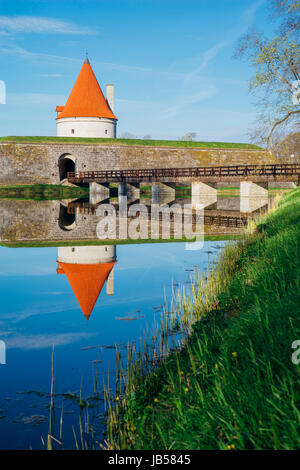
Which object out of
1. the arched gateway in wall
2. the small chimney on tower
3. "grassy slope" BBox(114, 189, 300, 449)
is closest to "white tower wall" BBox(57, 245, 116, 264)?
"grassy slope" BBox(114, 189, 300, 449)

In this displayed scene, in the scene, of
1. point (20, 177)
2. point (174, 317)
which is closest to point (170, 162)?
point (20, 177)

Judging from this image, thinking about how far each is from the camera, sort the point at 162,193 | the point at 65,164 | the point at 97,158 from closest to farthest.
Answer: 1. the point at 162,193
2. the point at 97,158
3. the point at 65,164

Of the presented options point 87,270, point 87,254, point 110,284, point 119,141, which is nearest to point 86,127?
point 119,141

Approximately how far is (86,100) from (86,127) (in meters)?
3.16

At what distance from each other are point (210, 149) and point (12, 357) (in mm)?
36740

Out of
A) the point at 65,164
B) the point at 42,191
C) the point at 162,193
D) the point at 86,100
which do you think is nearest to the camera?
the point at 162,193

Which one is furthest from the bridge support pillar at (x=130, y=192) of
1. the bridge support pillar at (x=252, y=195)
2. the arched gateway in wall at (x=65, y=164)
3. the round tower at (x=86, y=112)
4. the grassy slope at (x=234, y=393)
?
the grassy slope at (x=234, y=393)

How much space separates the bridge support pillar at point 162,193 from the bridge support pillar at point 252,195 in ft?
20.2

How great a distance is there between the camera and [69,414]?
12.0 feet

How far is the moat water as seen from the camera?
3.74 m

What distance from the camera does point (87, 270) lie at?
31.3 feet

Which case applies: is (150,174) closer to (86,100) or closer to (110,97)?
(86,100)

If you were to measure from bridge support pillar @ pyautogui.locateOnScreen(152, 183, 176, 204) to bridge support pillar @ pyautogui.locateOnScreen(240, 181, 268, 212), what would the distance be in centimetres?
615
